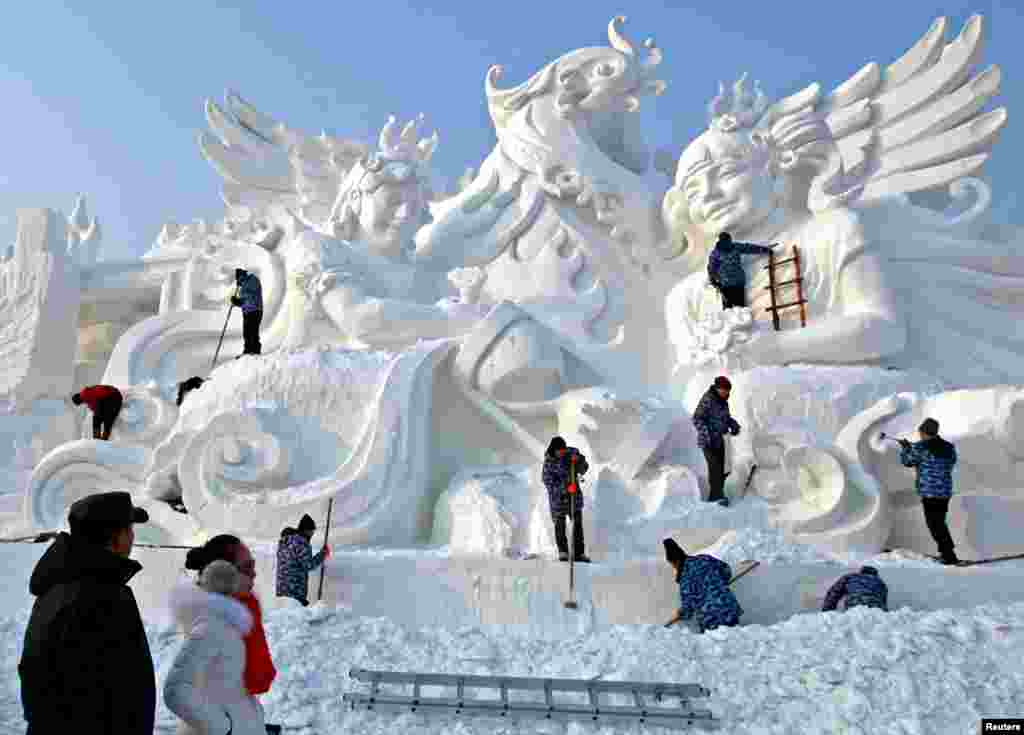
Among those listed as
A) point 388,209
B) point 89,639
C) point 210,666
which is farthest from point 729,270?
point 89,639

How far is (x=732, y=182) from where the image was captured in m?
8.97

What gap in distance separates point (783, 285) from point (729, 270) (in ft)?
1.55

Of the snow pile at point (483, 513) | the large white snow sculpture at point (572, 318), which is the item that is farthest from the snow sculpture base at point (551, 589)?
the large white snow sculpture at point (572, 318)

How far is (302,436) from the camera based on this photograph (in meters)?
7.05

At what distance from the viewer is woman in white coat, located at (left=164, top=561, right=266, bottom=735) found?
2463 mm

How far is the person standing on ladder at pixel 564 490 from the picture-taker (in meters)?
5.80

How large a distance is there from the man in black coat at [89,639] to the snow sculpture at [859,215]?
6.24 m

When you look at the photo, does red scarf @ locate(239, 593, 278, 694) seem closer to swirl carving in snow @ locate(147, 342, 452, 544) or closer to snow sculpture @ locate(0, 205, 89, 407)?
swirl carving in snow @ locate(147, 342, 452, 544)

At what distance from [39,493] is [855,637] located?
18.7 ft

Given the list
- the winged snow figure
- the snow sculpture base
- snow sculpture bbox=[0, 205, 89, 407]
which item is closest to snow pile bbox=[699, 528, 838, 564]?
the snow sculpture base

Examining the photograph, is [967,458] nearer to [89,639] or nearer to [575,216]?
[575,216]

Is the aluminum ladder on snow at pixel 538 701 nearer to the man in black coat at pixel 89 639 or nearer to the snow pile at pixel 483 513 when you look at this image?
the man in black coat at pixel 89 639

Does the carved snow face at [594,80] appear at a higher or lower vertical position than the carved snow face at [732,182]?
higher

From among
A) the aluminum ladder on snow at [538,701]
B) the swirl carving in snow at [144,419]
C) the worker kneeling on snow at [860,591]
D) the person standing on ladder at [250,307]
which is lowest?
the aluminum ladder on snow at [538,701]
